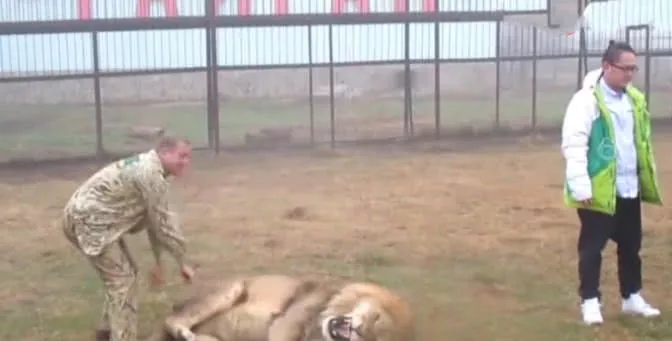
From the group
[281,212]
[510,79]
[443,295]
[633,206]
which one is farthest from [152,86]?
[633,206]

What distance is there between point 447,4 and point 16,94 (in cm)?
878

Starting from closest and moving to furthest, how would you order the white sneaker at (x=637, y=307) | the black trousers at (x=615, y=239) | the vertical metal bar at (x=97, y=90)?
the black trousers at (x=615, y=239)
the white sneaker at (x=637, y=307)
the vertical metal bar at (x=97, y=90)

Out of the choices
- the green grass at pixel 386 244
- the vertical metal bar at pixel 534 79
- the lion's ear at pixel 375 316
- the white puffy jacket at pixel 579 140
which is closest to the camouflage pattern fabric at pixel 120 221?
the green grass at pixel 386 244

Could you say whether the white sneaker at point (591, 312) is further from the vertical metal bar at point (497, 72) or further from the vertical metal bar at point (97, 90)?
the vertical metal bar at point (497, 72)

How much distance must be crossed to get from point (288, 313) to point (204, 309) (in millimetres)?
542

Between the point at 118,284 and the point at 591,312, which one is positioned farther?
the point at 591,312

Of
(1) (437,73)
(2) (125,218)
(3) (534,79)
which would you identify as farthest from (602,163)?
(3) (534,79)

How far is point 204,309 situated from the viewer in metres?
7.04

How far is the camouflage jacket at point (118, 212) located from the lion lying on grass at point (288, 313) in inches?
14.2

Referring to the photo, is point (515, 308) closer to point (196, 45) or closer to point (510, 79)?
point (196, 45)

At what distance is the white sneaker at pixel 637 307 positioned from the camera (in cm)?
805

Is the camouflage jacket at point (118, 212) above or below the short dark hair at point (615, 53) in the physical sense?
below

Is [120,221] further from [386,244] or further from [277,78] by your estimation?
[277,78]

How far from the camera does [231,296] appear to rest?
23.1 ft
